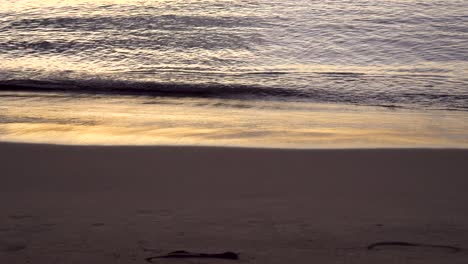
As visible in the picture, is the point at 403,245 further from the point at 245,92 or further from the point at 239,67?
the point at 239,67

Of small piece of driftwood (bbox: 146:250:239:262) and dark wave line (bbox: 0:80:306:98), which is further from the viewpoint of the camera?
dark wave line (bbox: 0:80:306:98)

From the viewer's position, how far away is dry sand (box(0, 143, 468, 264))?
163 inches

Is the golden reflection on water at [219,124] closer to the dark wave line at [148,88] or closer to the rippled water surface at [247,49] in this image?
the dark wave line at [148,88]

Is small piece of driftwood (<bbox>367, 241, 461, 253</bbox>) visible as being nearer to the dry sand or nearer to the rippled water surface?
the dry sand

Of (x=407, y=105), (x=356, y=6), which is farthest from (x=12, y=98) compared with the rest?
(x=356, y=6)

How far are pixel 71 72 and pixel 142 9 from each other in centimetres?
533

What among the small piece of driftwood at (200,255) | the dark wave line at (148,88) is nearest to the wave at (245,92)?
the dark wave line at (148,88)

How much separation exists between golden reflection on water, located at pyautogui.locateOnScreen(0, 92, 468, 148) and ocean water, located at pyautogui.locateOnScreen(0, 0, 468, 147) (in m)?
0.03

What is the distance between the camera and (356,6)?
16.2m

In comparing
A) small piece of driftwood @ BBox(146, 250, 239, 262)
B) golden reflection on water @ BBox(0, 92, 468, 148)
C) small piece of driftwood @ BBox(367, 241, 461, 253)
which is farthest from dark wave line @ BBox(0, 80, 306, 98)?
small piece of driftwood @ BBox(146, 250, 239, 262)

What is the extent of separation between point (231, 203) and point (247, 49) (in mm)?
7854

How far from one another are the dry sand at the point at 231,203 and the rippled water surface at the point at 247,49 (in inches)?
141

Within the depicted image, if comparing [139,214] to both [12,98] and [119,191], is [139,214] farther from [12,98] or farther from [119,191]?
[12,98]

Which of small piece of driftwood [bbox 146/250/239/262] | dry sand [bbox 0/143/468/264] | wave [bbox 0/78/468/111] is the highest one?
small piece of driftwood [bbox 146/250/239/262]
